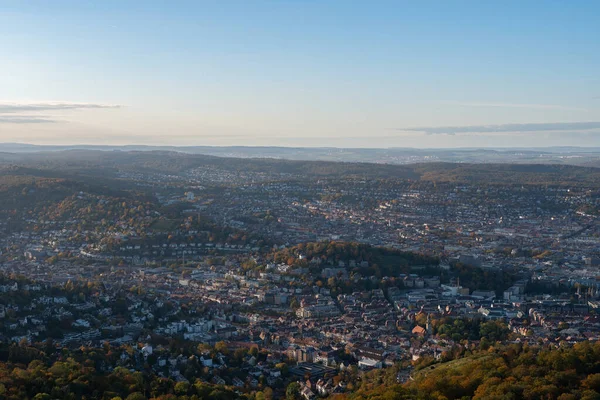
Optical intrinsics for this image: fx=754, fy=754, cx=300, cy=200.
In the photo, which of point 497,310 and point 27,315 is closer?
point 27,315

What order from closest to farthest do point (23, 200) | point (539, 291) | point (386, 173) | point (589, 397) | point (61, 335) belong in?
point (589, 397) < point (61, 335) < point (539, 291) < point (23, 200) < point (386, 173)

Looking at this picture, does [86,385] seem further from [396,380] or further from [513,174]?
[513,174]

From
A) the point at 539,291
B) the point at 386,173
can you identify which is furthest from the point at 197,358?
the point at 386,173

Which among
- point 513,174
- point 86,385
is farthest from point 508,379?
point 513,174

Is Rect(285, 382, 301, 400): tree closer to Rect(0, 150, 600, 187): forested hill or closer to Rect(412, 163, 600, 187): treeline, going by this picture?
Rect(412, 163, 600, 187): treeline

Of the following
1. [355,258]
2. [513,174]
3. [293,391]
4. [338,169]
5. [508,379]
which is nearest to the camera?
[508,379]

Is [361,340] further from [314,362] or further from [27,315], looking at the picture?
[27,315]

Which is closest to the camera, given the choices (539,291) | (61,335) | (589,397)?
(589,397)

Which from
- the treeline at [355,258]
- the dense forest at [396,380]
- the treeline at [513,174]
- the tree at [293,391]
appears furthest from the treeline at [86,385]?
the treeline at [513,174]
